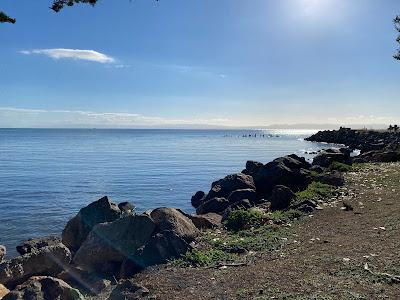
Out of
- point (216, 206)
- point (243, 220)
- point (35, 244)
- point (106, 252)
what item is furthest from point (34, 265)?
point (216, 206)

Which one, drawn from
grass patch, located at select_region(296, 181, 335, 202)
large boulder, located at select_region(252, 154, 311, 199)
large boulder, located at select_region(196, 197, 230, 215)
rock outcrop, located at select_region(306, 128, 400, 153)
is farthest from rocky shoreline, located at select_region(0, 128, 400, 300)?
rock outcrop, located at select_region(306, 128, 400, 153)

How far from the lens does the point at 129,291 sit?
10.9m

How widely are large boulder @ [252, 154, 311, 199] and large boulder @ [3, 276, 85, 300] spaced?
15.2 meters

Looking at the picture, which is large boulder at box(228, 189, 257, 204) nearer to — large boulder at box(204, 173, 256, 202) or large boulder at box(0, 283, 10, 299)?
large boulder at box(204, 173, 256, 202)

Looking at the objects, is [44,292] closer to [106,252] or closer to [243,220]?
[106,252]

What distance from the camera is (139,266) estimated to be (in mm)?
13133

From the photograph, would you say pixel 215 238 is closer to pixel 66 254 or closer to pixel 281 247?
pixel 281 247

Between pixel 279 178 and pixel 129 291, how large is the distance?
16.4 metres

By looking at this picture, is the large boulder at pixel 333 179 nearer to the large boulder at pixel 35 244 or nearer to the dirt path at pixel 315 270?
the dirt path at pixel 315 270

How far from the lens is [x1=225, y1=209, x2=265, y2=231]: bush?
16.9 metres

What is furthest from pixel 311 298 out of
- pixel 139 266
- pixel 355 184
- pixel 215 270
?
pixel 355 184

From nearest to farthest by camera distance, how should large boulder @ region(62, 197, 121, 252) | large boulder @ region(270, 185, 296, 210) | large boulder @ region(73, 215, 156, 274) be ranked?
large boulder @ region(73, 215, 156, 274)
large boulder @ region(62, 197, 121, 252)
large boulder @ region(270, 185, 296, 210)

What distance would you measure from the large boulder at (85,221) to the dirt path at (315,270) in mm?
6449

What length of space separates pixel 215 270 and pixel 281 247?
2662 millimetres
